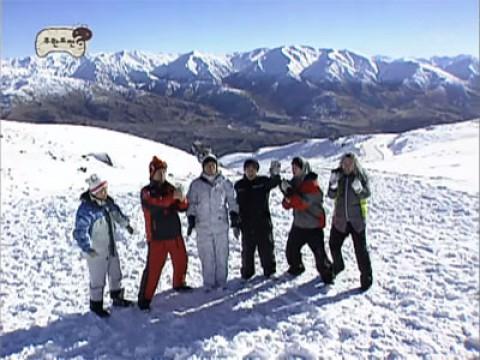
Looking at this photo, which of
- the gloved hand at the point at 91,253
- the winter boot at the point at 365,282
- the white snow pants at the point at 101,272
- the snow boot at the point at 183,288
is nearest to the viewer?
the gloved hand at the point at 91,253

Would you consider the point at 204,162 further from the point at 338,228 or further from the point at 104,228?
the point at 338,228

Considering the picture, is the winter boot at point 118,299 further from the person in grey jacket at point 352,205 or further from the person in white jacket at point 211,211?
the person in grey jacket at point 352,205

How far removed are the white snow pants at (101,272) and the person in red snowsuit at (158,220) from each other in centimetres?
35

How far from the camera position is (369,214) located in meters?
11.8

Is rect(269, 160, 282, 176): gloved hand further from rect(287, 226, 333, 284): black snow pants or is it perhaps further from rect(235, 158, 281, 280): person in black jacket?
rect(287, 226, 333, 284): black snow pants

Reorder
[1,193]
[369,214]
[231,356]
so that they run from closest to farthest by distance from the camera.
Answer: [231,356] → [369,214] → [1,193]

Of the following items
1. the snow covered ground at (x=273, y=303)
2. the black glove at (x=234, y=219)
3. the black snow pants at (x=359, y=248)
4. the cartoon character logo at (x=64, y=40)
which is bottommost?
the snow covered ground at (x=273, y=303)

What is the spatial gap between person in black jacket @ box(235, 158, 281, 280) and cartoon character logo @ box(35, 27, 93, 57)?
8.74ft

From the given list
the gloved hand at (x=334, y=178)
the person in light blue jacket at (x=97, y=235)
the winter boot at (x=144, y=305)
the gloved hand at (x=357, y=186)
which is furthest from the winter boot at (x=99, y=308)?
the gloved hand at (x=357, y=186)

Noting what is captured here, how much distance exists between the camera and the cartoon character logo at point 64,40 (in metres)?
7.15

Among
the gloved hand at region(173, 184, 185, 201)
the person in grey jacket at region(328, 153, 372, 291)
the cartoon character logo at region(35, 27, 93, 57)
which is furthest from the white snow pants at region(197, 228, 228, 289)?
the cartoon character logo at region(35, 27, 93, 57)

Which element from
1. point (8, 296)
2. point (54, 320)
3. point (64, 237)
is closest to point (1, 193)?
point (64, 237)

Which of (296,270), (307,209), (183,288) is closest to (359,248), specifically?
(307,209)

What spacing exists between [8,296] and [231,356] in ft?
12.0
